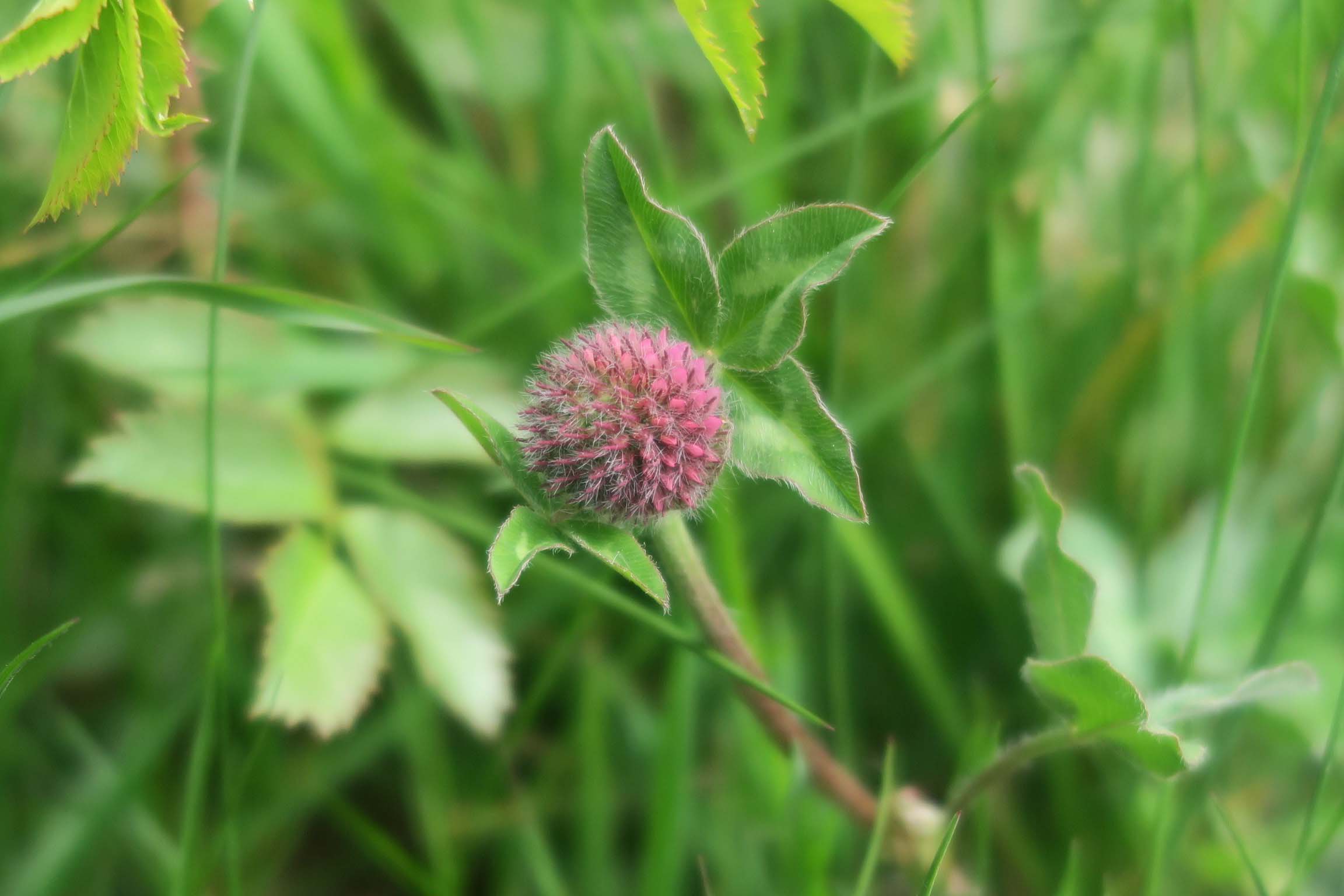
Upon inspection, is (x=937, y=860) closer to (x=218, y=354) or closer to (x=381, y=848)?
(x=381, y=848)

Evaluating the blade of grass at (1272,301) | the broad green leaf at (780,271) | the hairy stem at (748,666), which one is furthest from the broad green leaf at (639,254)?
the blade of grass at (1272,301)

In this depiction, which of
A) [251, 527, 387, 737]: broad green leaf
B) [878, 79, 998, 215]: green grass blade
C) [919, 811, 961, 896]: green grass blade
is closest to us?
[919, 811, 961, 896]: green grass blade

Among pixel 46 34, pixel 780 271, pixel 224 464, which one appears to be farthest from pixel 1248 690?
pixel 224 464

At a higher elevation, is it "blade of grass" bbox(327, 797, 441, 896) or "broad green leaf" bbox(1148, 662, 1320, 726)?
"broad green leaf" bbox(1148, 662, 1320, 726)

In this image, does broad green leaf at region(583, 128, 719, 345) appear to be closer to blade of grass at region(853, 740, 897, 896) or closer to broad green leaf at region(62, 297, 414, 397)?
blade of grass at region(853, 740, 897, 896)

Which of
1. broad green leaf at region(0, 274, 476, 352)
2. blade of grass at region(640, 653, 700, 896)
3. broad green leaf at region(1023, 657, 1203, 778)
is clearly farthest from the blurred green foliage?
broad green leaf at region(0, 274, 476, 352)

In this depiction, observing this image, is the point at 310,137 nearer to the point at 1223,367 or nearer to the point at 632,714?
the point at 632,714

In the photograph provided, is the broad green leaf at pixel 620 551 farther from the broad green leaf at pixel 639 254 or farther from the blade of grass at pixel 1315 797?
the blade of grass at pixel 1315 797
